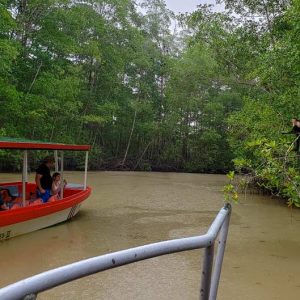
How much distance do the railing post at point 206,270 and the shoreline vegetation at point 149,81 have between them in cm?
217

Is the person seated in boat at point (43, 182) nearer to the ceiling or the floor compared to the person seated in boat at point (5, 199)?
nearer to the ceiling

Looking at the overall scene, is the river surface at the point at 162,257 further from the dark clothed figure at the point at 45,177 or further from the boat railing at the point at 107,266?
the boat railing at the point at 107,266

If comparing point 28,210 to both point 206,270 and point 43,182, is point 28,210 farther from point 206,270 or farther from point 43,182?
point 206,270

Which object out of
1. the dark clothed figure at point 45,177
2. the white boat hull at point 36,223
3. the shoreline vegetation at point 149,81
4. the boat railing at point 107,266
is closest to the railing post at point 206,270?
the boat railing at point 107,266

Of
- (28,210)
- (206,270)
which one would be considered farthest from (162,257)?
(206,270)

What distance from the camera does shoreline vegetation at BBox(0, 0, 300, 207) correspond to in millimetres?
11234

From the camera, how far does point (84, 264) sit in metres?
1.05

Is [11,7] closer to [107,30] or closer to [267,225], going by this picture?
[107,30]

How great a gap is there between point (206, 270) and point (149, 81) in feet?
95.2

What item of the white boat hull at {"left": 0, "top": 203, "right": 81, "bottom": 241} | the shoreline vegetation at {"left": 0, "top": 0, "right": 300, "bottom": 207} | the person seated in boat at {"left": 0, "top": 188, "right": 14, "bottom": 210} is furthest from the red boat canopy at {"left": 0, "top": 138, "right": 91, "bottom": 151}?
the shoreline vegetation at {"left": 0, "top": 0, "right": 300, "bottom": 207}

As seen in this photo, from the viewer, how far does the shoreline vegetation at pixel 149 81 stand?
1123 centimetres

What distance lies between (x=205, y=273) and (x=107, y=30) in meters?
24.6

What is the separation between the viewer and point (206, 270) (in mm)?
1518

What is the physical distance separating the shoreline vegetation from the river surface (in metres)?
1.32
